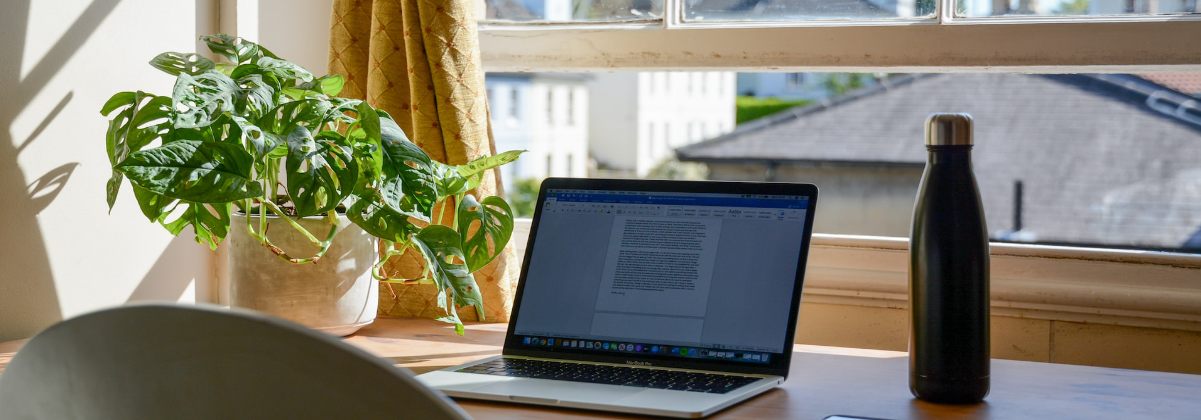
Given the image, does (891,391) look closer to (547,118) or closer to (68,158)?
(68,158)

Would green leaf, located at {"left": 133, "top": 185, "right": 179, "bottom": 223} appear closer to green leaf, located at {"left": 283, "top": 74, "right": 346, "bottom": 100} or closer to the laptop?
green leaf, located at {"left": 283, "top": 74, "right": 346, "bottom": 100}

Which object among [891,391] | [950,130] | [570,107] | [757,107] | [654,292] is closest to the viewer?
[950,130]

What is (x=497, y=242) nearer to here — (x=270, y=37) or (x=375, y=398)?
(x=270, y=37)

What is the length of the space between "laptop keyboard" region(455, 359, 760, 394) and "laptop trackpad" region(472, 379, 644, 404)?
2 cm

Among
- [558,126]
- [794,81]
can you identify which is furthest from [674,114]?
[794,81]

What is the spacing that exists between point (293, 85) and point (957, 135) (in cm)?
71

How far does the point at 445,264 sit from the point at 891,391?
467mm

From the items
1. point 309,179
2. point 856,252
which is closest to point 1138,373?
point 856,252

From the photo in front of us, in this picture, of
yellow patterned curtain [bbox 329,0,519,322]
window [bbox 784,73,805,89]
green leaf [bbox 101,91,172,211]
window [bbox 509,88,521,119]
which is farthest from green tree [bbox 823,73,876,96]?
green leaf [bbox 101,91,172,211]

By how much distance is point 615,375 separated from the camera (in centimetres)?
89

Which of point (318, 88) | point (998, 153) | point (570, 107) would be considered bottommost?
point (998, 153)

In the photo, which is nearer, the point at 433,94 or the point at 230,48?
the point at 230,48

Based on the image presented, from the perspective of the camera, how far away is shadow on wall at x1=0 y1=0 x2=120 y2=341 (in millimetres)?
1050

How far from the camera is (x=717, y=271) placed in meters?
0.96
